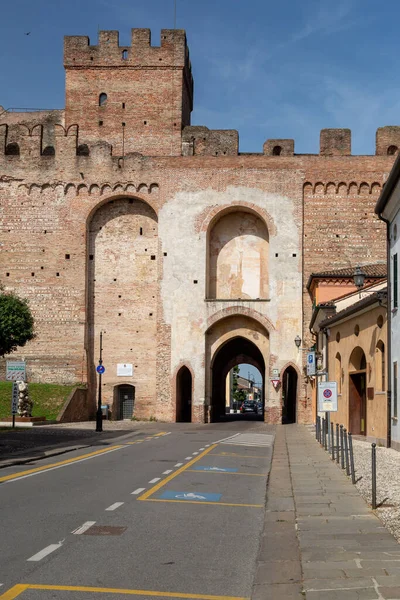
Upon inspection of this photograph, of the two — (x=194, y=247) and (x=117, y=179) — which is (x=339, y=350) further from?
(x=117, y=179)

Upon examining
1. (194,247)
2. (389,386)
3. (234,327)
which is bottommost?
(389,386)

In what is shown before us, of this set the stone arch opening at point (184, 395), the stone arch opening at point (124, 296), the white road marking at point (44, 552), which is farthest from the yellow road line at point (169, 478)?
the stone arch opening at point (124, 296)

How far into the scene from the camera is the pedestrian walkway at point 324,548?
6.12m

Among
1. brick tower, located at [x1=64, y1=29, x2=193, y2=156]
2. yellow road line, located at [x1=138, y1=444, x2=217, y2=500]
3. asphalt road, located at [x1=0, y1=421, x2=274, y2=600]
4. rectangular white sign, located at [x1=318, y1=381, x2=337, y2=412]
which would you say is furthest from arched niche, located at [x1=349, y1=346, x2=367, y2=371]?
brick tower, located at [x1=64, y1=29, x2=193, y2=156]

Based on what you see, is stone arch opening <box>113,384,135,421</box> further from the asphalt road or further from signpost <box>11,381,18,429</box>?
the asphalt road

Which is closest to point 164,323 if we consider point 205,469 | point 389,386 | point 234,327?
point 234,327

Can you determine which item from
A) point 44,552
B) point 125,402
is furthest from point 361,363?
point 125,402

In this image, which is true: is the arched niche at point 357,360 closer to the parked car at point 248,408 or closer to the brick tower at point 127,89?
the brick tower at point 127,89

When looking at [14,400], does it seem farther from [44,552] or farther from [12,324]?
[44,552]

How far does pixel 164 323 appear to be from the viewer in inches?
1732

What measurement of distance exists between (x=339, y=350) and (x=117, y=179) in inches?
798

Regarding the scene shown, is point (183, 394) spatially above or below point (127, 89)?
below

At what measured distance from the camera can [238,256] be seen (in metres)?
45.9

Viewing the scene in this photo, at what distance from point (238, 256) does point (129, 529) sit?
124 feet
